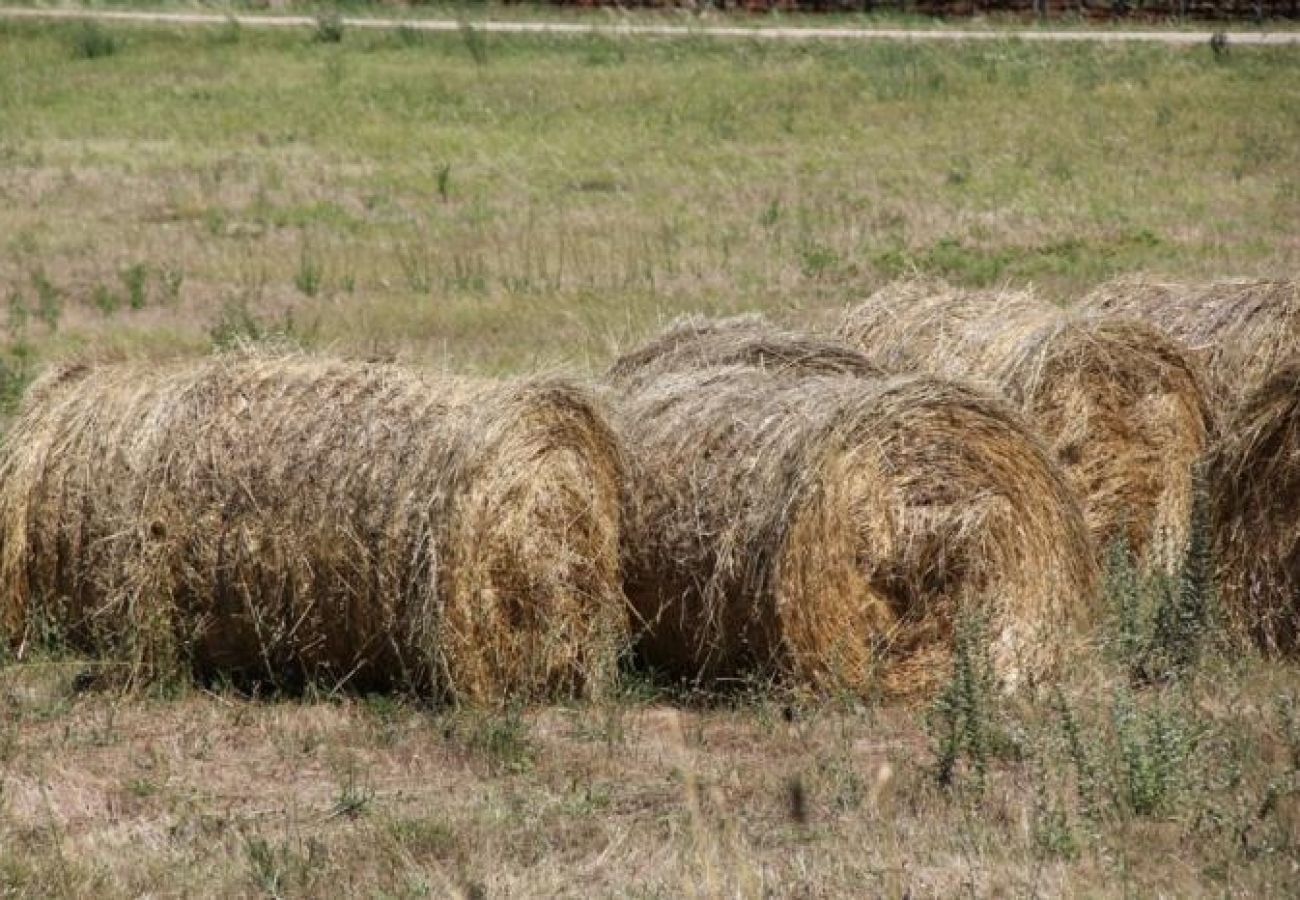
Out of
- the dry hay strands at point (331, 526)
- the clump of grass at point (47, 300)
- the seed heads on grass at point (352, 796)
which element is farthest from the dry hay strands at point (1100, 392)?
the clump of grass at point (47, 300)

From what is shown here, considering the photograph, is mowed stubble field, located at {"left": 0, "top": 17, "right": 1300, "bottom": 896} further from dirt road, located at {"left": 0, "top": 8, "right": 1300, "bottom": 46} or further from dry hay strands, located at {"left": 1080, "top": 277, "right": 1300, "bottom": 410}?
dry hay strands, located at {"left": 1080, "top": 277, "right": 1300, "bottom": 410}

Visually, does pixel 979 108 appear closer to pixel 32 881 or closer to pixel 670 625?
pixel 670 625

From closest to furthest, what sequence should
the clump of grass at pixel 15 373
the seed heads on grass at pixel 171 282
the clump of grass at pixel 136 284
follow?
1. the clump of grass at pixel 15 373
2. the clump of grass at pixel 136 284
3. the seed heads on grass at pixel 171 282

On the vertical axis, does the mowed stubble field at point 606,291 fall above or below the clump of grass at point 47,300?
above

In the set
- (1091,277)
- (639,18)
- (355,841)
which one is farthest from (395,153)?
(355,841)

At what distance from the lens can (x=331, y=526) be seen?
8594 mm

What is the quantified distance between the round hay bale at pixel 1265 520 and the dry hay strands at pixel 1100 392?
95 centimetres

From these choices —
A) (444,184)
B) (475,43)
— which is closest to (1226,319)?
(444,184)

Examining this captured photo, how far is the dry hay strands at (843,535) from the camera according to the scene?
8.63 meters

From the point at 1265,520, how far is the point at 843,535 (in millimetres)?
1945

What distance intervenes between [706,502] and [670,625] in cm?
59

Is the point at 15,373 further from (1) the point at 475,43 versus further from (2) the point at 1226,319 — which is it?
(1) the point at 475,43

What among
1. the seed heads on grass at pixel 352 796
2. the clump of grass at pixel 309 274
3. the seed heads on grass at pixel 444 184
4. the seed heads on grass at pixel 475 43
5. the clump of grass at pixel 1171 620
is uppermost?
the seed heads on grass at pixel 475 43

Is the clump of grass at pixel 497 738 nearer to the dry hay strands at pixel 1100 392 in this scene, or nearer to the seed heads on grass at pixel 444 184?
the dry hay strands at pixel 1100 392
